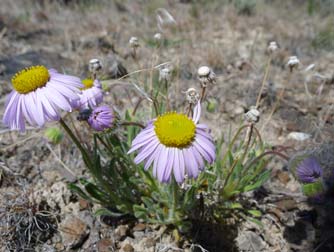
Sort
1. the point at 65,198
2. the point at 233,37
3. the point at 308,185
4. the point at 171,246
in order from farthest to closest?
the point at 233,37 → the point at 65,198 → the point at 171,246 → the point at 308,185

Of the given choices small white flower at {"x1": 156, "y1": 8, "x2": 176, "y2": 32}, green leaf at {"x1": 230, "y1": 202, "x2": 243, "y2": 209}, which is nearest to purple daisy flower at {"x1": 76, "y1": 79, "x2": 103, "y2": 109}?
small white flower at {"x1": 156, "y1": 8, "x2": 176, "y2": 32}

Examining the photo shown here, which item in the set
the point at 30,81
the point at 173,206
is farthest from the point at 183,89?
the point at 30,81

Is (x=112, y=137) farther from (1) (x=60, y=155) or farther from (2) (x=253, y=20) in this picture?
(2) (x=253, y=20)

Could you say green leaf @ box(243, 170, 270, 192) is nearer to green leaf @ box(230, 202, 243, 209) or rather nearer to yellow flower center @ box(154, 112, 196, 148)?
green leaf @ box(230, 202, 243, 209)

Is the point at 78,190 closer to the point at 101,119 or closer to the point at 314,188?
the point at 101,119

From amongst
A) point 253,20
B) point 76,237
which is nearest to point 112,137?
point 76,237

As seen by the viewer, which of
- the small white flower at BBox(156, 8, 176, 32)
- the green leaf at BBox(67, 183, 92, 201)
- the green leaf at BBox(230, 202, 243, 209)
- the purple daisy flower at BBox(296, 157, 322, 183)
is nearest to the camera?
the purple daisy flower at BBox(296, 157, 322, 183)
